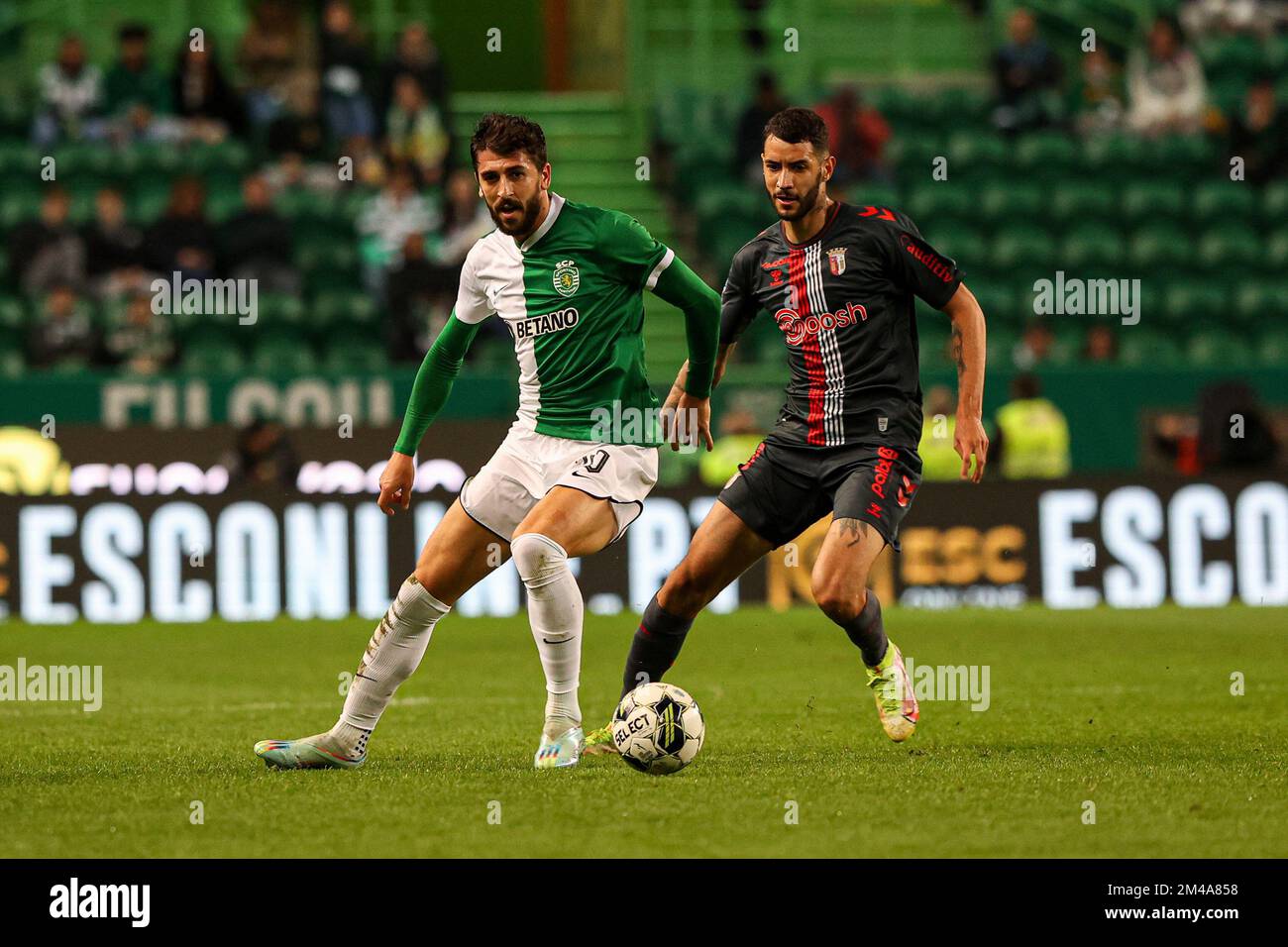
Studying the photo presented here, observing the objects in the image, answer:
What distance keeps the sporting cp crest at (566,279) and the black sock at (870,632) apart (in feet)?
4.86

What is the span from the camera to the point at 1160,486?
13703mm

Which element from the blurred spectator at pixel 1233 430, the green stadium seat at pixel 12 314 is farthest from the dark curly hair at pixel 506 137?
the green stadium seat at pixel 12 314

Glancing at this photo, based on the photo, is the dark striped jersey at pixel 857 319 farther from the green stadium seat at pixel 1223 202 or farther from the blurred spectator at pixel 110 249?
the green stadium seat at pixel 1223 202

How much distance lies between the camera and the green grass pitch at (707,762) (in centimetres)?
525

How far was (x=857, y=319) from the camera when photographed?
274 inches

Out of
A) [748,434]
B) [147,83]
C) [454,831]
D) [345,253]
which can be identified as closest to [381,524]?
[748,434]

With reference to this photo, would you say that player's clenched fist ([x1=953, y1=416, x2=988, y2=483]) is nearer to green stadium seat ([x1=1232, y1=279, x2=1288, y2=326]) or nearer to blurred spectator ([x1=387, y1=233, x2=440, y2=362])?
blurred spectator ([x1=387, y1=233, x2=440, y2=362])

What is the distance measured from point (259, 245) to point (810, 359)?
33.7ft

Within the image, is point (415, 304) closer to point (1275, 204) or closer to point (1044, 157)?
point (1044, 157)

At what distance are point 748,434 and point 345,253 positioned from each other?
426cm

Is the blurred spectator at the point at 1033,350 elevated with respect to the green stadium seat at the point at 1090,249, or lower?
lower

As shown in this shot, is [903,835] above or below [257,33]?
below

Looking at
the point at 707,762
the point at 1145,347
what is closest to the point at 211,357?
the point at 1145,347

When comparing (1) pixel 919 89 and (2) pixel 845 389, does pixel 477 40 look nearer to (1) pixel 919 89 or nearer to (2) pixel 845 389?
(1) pixel 919 89
